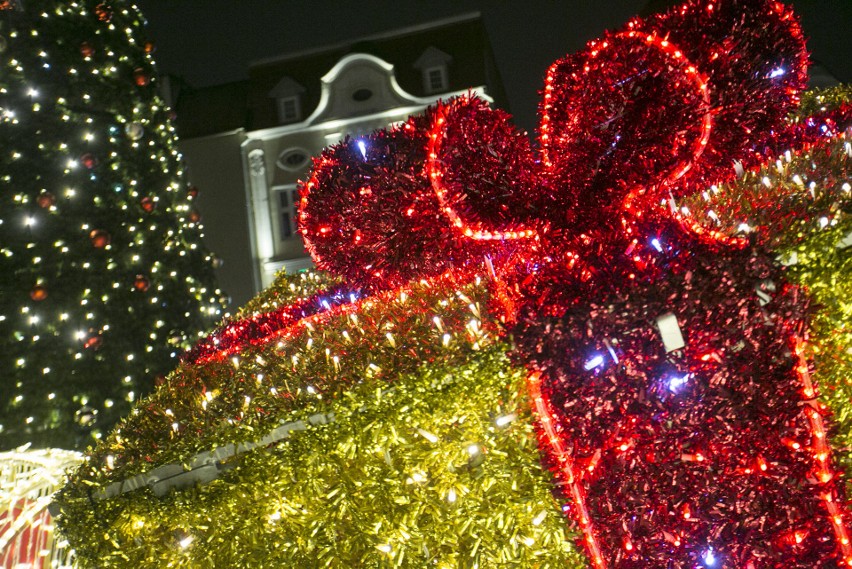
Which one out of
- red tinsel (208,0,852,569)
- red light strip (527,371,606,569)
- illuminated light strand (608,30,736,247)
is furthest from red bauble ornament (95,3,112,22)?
red light strip (527,371,606,569)

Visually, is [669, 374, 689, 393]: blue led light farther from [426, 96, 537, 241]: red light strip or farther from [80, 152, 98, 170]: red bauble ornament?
[80, 152, 98, 170]: red bauble ornament

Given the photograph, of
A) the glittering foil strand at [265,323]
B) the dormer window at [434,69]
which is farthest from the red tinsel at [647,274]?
the dormer window at [434,69]

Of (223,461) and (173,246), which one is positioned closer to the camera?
(223,461)

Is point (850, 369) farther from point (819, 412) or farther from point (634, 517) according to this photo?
point (634, 517)

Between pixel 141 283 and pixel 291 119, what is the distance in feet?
28.9

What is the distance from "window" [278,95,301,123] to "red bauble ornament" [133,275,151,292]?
8654 millimetres

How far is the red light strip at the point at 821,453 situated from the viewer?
3.53ft

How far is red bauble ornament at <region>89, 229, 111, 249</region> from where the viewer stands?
196 inches

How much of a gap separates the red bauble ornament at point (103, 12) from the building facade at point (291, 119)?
687 cm

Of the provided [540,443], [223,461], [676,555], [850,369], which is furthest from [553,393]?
[223,461]

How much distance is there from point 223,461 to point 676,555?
1045 mm

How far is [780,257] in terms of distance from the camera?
1156mm

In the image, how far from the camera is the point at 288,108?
13.2 metres

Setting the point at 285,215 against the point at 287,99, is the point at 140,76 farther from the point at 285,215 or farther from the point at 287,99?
the point at 287,99
